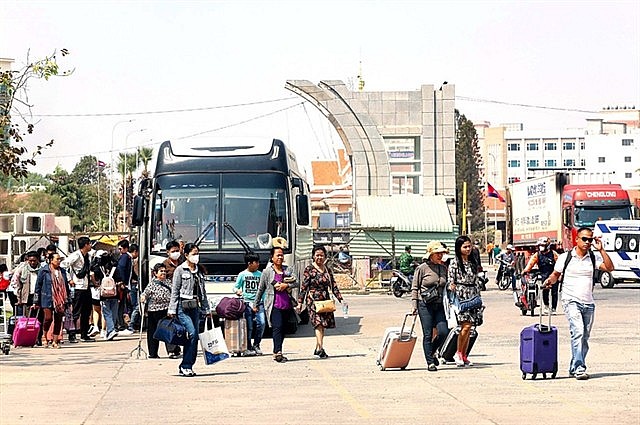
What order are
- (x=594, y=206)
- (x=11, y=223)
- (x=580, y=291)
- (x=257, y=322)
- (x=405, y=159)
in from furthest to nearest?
(x=405, y=159)
(x=594, y=206)
(x=11, y=223)
(x=257, y=322)
(x=580, y=291)

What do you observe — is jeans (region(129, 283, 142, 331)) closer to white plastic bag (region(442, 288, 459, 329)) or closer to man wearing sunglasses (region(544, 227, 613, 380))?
white plastic bag (region(442, 288, 459, 329))

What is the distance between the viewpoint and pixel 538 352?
1477cm

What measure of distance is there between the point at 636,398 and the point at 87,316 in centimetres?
1234

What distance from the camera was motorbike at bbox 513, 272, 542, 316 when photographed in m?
27.3

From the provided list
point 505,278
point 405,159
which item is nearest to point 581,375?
point 505,278

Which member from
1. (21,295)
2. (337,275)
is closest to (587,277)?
(21,295)

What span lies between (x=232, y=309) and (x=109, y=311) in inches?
180

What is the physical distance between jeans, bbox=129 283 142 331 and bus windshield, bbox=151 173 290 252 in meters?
1.73

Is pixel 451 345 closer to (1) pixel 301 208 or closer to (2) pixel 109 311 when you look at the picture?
(1) pixel 301 208

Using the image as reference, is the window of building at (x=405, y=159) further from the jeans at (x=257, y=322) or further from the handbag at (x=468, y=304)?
the handbag at (x=468, y=304)

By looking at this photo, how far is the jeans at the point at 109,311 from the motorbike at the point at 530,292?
9416 millimetres

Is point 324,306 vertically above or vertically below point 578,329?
above

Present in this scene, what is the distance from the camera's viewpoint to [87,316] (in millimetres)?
22688

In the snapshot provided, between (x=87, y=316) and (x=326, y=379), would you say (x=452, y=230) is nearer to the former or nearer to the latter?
(x=87, y=316)
